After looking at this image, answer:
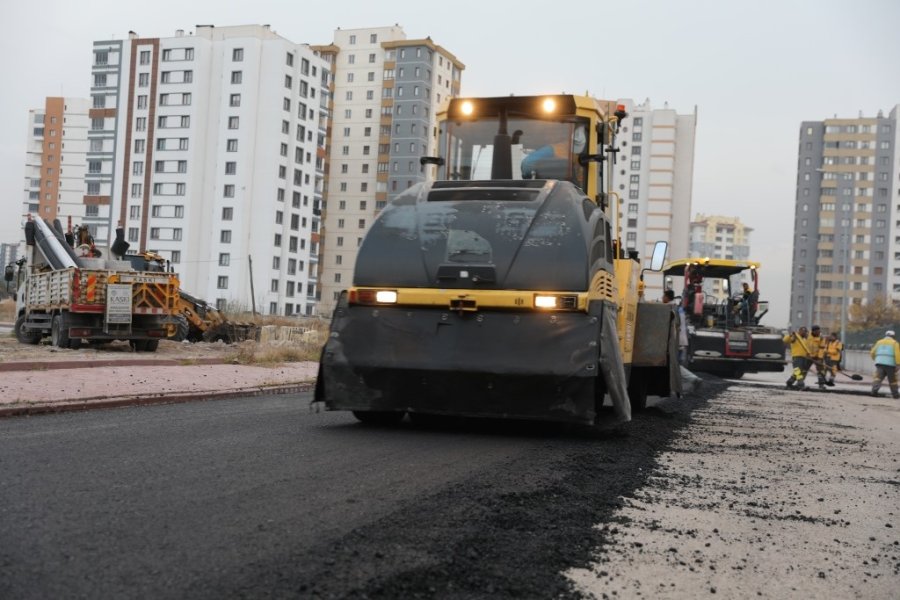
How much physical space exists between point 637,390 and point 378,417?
378 cm

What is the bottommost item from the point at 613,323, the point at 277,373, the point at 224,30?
the point at 277,373

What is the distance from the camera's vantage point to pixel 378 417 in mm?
9102

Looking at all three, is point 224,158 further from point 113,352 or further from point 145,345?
point 113,352

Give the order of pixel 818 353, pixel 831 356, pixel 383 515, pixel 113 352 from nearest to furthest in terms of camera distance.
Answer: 1. pixel 383 515
2. pixel 113 352
3. pixel 818 353
4. pixel 831 356

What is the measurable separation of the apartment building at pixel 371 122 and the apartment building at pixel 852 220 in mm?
56601

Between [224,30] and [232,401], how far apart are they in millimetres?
78434

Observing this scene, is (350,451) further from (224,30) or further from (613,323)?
(224,30)

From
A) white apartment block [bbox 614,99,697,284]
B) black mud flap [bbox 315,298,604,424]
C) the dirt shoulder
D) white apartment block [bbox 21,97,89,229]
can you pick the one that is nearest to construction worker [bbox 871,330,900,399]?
the dirt shoulder

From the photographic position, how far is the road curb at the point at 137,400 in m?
9.47

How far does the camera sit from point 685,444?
9508mm

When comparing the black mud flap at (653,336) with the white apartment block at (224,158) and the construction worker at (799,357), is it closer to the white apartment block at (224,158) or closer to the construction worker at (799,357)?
the construction worker at (799,357)

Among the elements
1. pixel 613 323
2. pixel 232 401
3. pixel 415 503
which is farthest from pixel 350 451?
pixel 232 401

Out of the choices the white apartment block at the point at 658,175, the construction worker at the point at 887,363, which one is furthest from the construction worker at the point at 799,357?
the white apartment block at the point at 658,175

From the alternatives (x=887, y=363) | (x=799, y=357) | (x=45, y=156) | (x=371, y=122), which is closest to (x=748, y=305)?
(x=799, y=357)
